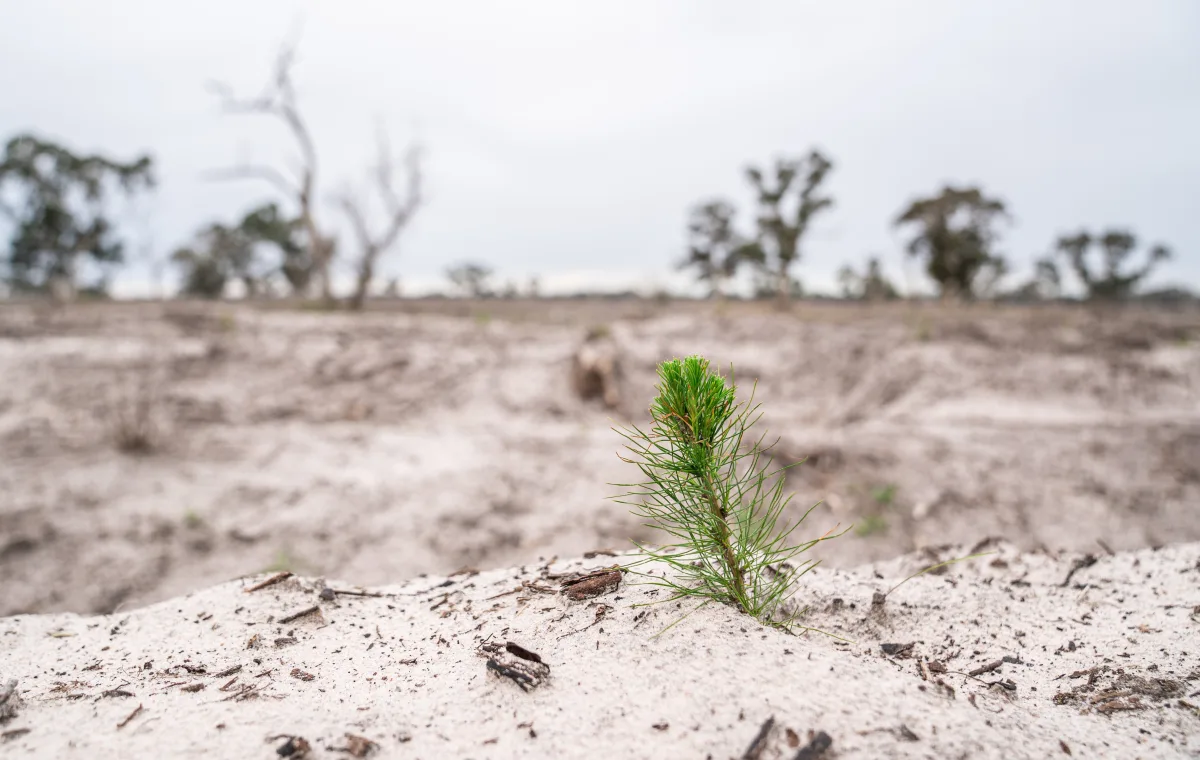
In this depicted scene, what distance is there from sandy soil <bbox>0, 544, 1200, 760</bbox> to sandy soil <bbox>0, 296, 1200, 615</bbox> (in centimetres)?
486

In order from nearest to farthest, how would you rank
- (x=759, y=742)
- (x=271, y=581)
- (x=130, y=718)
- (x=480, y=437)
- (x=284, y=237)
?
(x=759, y=742) < (x=130, y=718) < (x=271, y=581) < (x=480, y=437) < (x=284, y=237)

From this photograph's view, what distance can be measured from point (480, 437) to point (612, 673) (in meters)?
8.52

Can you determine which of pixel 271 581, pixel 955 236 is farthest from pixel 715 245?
pixel 271 581

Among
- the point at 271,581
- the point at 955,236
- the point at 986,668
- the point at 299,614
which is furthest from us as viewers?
the point at 955,236

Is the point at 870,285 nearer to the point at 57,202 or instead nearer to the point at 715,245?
the point at 715,245

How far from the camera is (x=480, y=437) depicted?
10.1 meters

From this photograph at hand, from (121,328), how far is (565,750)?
14.1 meters

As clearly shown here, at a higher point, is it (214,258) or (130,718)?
(214,258)

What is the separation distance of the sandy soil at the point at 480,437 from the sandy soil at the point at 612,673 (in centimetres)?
486

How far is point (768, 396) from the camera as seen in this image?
1244 centimetres

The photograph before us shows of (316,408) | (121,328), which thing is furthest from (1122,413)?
(121,328)

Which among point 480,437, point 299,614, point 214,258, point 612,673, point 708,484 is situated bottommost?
point 480,437

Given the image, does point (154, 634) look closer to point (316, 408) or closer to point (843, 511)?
point (843, 511)

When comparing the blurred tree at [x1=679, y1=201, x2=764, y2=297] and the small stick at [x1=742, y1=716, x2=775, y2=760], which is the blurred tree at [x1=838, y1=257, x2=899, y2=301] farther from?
the small stick at [x1=742, y1=716, x2=775, y2=760]
